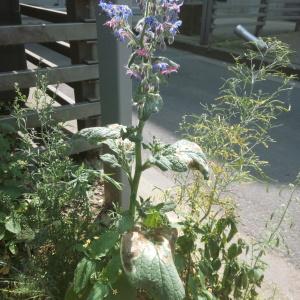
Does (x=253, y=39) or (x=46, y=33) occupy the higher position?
(x=253, y=39)

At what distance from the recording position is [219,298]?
213cm

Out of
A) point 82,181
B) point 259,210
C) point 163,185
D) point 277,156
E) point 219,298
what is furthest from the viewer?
point 277,156

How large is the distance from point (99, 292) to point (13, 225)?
653mm

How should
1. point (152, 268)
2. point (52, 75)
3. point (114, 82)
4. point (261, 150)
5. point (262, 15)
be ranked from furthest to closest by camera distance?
point (262, 15), point (261, 150), point (52, 75), point (114, 82), point (152, 268)

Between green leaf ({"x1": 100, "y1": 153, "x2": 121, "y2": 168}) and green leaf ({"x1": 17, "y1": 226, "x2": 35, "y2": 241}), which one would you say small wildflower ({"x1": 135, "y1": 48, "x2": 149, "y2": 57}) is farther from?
green leaf ({"x1": 17, "y1": 226, "x2": 35, "y2": 241})

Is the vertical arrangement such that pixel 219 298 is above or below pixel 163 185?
above

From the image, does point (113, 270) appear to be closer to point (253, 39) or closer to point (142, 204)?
point (142, 204)

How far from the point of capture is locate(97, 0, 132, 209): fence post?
99.8 inches

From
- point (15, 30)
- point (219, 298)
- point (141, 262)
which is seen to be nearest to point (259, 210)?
point (219, 298)

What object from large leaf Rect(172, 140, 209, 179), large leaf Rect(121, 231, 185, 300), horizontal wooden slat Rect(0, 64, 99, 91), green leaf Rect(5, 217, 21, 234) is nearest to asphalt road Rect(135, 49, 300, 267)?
large leaf Rect(172, 140, 209, 179)

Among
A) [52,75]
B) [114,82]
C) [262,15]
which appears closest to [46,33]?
[52,75]

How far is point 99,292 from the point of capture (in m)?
1.71

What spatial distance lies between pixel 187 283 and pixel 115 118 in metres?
1.18

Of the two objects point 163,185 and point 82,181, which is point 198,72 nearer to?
Answer: point 163,185
